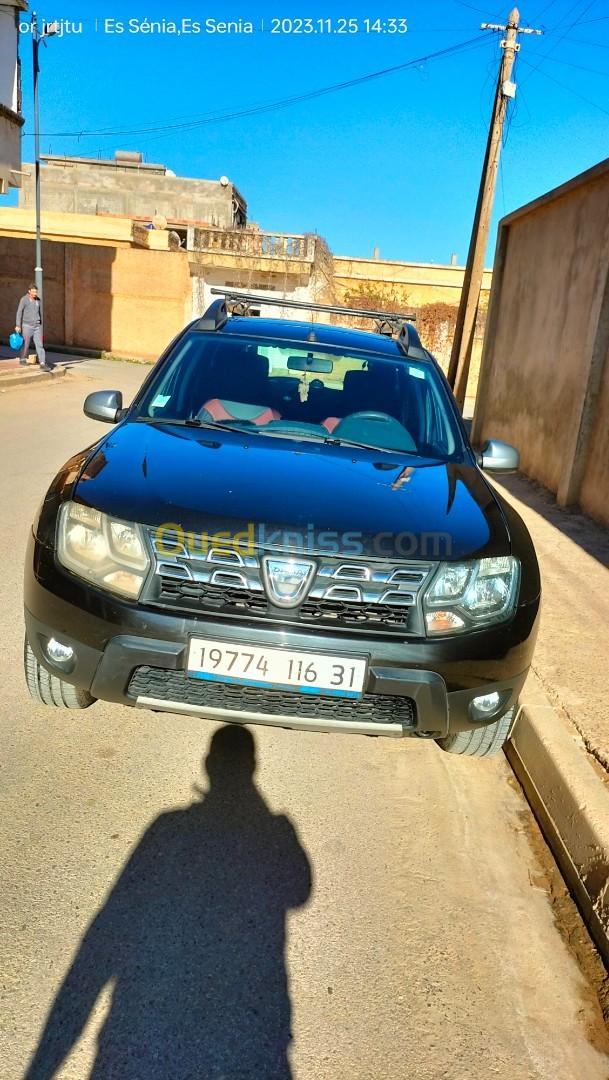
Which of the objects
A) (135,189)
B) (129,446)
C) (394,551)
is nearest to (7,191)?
(129,446)

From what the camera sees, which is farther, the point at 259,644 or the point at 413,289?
the point at 413,289

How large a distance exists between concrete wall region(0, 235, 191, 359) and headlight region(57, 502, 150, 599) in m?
28.0

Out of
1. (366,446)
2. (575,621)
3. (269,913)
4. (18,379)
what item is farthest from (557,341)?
(18,379)

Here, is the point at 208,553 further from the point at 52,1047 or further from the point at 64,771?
the point at 52,1047

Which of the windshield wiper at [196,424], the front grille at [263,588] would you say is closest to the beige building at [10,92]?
the windshield wiper at [196,424]

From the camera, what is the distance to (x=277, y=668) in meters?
2.44

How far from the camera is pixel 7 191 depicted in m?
17.1

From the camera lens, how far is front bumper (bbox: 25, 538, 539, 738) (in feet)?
8.01

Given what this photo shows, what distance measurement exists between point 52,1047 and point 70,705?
4.32ft

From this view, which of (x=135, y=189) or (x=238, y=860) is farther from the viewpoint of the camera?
(x=135, y=189)

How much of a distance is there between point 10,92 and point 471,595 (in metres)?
18.9

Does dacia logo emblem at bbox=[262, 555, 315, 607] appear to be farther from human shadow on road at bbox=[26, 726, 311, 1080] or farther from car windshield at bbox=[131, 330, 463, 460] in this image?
car windshield at bbox=[131, 330, 463, 460]

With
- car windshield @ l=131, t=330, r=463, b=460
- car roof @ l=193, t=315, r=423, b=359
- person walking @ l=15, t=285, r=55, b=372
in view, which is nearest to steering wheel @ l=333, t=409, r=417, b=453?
car windshield @ l=131, t=330, r=463, b=460

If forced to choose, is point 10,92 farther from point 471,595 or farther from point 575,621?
point 471,595
